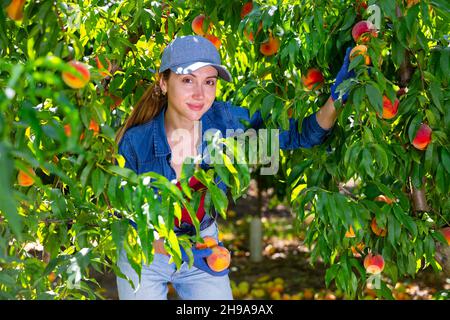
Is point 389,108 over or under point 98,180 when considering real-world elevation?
over

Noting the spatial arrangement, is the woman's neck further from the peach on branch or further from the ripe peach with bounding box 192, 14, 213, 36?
the peach on branch

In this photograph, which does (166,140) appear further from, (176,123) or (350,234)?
(350,234)

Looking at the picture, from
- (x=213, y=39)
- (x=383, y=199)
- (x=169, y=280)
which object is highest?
(x=213, y=39)

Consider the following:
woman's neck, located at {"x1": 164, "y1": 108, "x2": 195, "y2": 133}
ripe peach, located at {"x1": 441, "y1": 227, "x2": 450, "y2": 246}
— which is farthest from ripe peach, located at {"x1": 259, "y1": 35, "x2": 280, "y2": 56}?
ripe peach, located at {"x1": 441, "y1": 227, "x2": 450, "y2": 246}

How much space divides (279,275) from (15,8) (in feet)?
12.9

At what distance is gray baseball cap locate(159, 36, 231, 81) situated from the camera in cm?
227

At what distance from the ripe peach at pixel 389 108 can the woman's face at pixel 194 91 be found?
0.53 m

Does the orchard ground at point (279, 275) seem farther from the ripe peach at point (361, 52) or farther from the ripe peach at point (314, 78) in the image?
the ripe peach at point (361, 52)

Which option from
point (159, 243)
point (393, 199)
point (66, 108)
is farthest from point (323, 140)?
point (66, 108)

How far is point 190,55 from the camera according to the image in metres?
2.28

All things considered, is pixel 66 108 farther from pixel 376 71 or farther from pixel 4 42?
pixel 376 71

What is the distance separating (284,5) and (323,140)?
47 cm

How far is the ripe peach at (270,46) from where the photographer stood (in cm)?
249

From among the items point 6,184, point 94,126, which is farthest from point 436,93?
point 6,184
